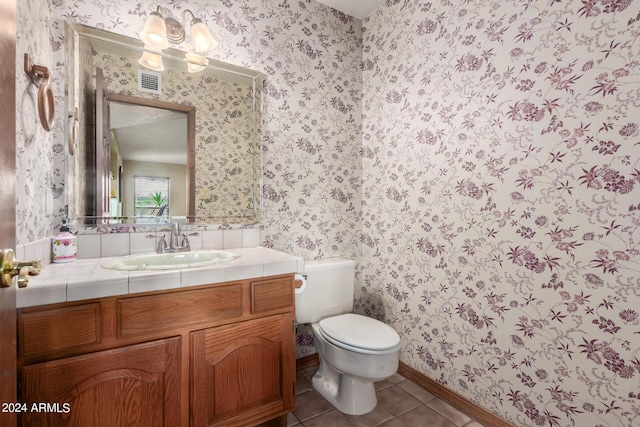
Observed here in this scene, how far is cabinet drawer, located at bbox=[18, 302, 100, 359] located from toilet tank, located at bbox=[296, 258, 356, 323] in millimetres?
962

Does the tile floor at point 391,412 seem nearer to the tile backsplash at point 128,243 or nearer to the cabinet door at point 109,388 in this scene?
the cabinet door at point 109,388

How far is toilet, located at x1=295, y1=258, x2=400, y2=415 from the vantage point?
59.0 inches

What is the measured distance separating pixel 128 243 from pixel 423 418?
5.85 feet

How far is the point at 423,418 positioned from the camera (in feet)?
5.26

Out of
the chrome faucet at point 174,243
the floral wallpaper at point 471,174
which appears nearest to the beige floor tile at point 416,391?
the floral wallpaper at point 471,174

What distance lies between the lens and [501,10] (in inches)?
57.7

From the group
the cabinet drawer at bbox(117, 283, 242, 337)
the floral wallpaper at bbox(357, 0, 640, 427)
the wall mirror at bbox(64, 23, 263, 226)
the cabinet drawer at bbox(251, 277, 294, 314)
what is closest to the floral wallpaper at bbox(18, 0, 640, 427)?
the floral wallpaper at bbox(357, 0, 640, 427)

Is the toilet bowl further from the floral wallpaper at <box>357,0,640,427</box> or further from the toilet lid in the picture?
the floral wallpaper at <box>357,0,640,427</box>

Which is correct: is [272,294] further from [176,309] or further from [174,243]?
[174,243]

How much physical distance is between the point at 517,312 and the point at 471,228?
1.45 feet

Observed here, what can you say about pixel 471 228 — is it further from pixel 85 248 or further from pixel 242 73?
pixel 85 248

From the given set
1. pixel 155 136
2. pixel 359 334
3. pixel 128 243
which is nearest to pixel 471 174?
pixel 359 334

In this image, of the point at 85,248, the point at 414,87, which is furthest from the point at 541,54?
the point at 85,248

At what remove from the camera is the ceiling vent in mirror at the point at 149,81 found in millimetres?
1588
